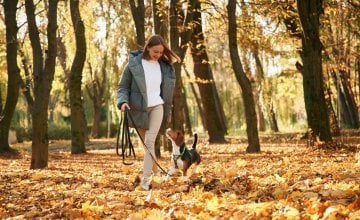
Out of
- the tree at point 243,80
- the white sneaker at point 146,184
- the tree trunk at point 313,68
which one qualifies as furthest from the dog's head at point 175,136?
the tree at point 243,80

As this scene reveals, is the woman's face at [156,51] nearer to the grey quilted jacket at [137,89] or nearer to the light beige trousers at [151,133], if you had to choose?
the grey quilted jacket at [137,89]

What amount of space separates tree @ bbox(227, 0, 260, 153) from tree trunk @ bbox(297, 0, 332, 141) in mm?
1858

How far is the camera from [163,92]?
6457mm

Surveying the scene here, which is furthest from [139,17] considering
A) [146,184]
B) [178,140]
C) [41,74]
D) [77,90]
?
[146,184]

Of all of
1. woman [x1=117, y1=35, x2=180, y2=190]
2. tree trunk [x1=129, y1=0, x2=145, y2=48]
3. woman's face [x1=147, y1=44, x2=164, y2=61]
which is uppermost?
tree trunk [x1=129, y1=0, x2=145, y2=48]

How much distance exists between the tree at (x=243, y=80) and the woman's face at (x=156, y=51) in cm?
604

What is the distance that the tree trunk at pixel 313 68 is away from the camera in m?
10.7

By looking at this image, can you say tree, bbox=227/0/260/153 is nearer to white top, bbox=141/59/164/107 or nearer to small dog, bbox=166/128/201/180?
small dog, bbox=166/128/201/180

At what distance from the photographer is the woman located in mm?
6270

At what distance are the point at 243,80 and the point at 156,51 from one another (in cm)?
635

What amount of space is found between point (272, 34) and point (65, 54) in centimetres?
1345

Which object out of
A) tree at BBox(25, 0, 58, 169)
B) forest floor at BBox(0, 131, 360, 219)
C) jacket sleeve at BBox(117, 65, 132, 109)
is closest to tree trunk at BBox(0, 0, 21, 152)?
tree at BBox(25, 0, 58, 169)

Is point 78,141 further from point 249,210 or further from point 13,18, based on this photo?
point 249,210

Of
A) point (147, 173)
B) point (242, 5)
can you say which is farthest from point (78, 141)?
point (147, 173)
